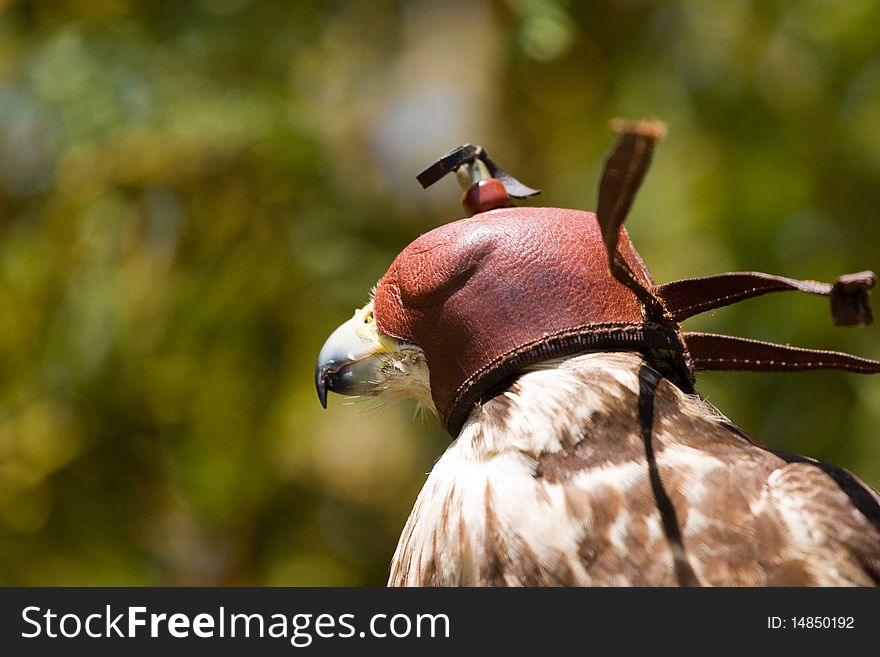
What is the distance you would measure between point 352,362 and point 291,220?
270 centimetres

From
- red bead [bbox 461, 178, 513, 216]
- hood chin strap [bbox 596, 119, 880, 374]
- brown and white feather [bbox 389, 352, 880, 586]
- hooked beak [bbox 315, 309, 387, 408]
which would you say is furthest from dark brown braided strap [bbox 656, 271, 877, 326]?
hooked beak [bbox 315, 309, 387, 408]

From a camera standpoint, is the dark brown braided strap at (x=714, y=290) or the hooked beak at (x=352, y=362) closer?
the dark brown braided strap at (x=714, y=290)

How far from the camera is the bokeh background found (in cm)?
410

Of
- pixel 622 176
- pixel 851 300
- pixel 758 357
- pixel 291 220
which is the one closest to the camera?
pixel 622 176

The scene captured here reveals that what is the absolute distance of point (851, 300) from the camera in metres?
1.44

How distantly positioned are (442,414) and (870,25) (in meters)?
3.44

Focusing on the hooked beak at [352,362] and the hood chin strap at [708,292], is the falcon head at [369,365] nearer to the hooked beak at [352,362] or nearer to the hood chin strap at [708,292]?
the hooked beak at [352,362]

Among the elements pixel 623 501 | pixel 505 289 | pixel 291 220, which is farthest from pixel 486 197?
pixel 291 220

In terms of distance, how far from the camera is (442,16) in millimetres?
4816

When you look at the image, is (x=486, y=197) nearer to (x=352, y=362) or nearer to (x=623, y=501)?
(x=352, y=362)

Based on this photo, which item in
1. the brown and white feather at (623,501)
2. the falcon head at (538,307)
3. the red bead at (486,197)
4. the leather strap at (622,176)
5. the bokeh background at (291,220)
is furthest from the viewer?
the bokeh background at (291,220)

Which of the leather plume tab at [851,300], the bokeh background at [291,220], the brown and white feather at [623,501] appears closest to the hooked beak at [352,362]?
the brown and white feather at [623,501]

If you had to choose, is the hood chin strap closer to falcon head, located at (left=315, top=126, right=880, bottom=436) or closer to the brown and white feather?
falcon head, located at (left=315, top=126, right=880, bottom=436)

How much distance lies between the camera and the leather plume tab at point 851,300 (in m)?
1.42
